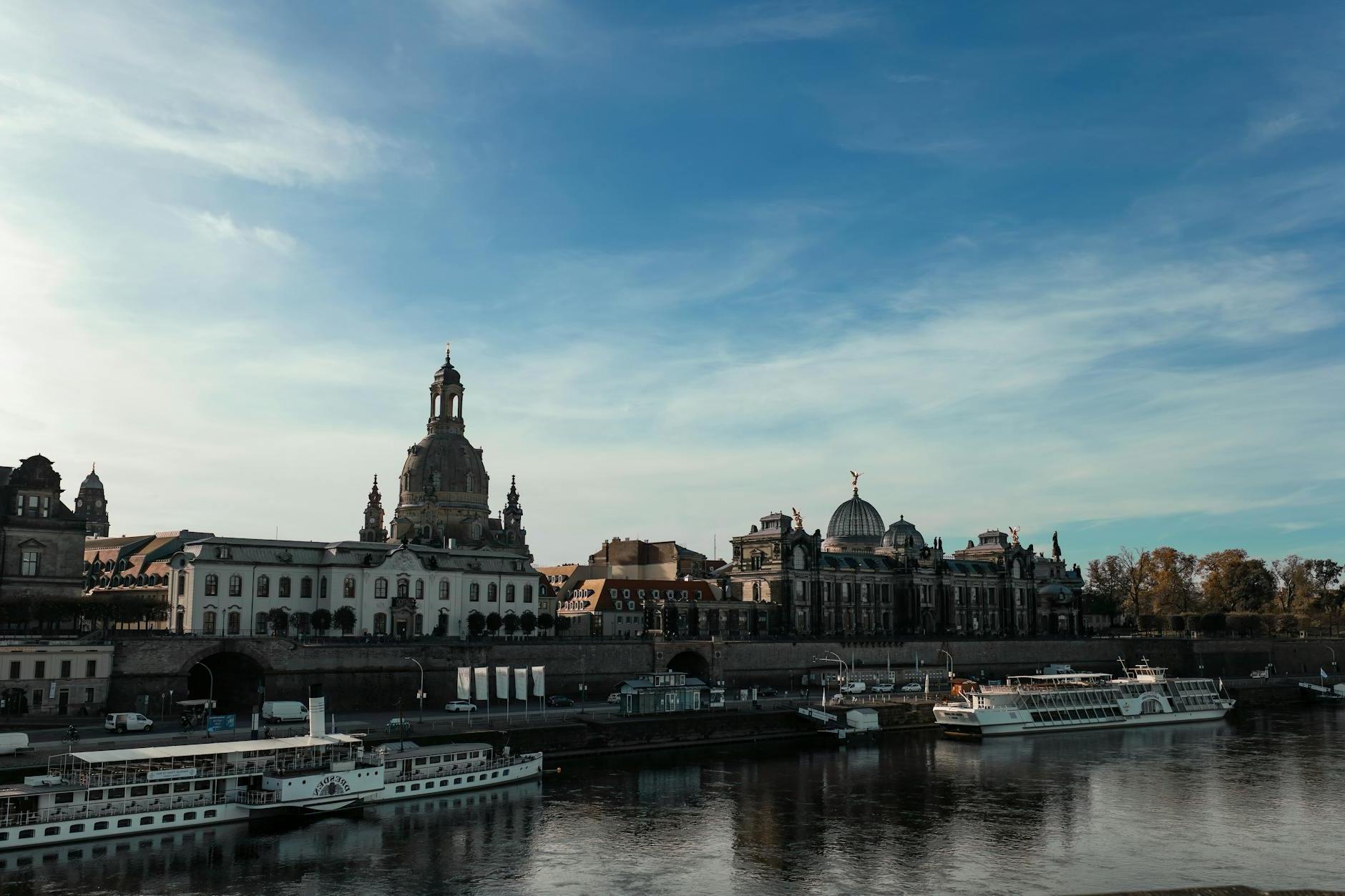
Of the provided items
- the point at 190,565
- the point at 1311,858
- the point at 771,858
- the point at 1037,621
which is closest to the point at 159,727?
the point at 190,565

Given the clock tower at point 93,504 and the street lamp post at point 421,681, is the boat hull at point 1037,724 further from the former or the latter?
the clock tower at point 93,504

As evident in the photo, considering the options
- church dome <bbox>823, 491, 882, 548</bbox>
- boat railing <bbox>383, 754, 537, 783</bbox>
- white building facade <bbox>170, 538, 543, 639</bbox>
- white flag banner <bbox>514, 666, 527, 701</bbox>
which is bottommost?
boat railing <bbox>383, 754, 537, 783</bbox>

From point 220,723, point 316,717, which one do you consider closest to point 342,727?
point 220,723

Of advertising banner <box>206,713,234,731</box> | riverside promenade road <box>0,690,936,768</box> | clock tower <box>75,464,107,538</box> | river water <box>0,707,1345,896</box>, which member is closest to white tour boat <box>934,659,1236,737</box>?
riverside promenade road <box>0,690,936,768</box>

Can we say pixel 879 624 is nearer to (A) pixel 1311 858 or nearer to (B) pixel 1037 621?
(B) pixel 1037 621

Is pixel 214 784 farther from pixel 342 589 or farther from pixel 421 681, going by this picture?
pixel 342 589

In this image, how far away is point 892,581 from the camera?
5768 inches

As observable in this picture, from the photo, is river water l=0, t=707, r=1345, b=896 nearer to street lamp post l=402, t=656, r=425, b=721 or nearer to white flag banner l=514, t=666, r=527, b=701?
white flag banner l=514, t=666, r=527, b=701

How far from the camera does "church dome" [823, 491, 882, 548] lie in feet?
529

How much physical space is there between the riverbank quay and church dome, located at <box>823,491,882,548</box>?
6781 centimetres

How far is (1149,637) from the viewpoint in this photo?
472 feet

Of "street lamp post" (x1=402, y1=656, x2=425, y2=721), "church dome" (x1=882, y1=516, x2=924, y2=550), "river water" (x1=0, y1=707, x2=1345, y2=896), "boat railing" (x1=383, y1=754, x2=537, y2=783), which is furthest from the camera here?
"church dome" (x1=882, y1=516, x2=924, y2=550)

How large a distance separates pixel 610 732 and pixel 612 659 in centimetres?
2309

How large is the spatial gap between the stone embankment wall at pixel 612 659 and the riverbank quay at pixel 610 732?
9.89 meters
